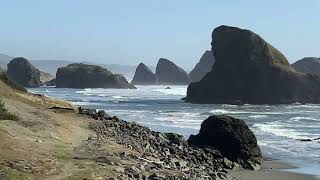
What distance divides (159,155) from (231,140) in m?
6.92

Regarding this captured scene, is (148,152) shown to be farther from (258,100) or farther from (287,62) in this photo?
(287,62)

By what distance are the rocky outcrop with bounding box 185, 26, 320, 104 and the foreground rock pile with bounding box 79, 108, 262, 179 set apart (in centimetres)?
8131

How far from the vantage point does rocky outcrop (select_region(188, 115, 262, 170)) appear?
29.5 metres

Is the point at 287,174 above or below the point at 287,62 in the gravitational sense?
below

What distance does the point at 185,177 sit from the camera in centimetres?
1877

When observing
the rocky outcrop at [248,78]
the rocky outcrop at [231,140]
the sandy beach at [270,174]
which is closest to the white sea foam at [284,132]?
the rocky outcrop at [231,140]

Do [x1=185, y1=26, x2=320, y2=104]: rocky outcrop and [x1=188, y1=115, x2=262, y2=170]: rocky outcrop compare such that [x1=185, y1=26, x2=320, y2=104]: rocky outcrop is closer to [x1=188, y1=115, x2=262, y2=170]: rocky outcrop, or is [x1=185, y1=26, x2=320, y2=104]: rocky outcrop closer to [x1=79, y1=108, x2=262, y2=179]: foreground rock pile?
[x1=188, y1=115, x2=262, y2=170]: rocky outcrop

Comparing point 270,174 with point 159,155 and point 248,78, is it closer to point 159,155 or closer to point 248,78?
point 159,155

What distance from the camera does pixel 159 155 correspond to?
81.2 feet

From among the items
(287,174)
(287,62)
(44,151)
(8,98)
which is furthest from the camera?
(287,62)

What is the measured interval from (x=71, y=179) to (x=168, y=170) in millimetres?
4100

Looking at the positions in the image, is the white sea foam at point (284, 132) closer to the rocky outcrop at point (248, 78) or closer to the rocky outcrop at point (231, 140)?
the rocky outcrop at point (231, 140)

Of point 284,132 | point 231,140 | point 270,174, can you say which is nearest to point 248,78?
point 284,132

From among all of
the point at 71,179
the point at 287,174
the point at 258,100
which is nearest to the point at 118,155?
the point at 71,179
